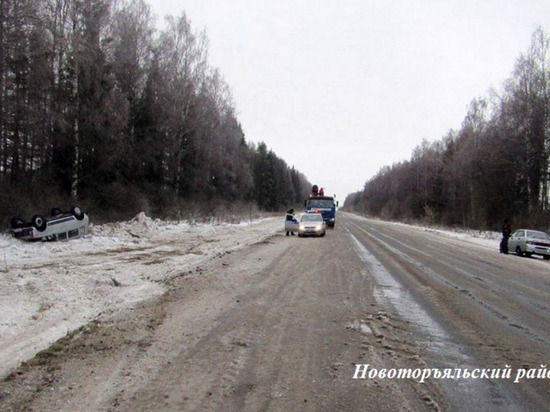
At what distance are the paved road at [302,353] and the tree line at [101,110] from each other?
14.1m

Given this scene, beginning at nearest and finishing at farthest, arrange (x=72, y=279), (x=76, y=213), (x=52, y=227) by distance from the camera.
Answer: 1. (x=72, y=279)
2. (x=52, y=227)
3. (x=76, y=213)

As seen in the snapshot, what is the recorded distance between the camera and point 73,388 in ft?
13.0

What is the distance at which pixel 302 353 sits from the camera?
16.3ft

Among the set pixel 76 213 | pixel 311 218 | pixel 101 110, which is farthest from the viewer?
pixel 311 218

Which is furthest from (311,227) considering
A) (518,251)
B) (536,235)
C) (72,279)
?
(72,279)

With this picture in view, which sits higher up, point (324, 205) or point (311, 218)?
point (324, 205)

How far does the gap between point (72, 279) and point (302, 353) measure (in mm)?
5949

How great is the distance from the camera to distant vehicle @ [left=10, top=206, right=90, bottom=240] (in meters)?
14.7

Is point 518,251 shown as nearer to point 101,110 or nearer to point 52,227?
point 52,227

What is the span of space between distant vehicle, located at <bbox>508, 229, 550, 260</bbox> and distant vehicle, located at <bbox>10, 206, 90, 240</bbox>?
2142 cm

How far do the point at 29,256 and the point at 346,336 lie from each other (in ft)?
35.4

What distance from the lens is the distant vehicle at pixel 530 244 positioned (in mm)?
20656

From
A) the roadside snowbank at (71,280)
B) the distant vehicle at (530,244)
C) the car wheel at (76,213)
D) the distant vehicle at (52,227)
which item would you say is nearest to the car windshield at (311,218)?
the roadside snowbank at (71,280)

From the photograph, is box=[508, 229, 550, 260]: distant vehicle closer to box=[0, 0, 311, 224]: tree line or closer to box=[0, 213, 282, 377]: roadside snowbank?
box=[0, 213, 282, 377]: roadside snowbank
